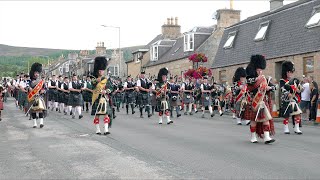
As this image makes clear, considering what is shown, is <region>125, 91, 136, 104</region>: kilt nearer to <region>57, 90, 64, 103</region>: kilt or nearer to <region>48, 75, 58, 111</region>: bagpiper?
<region>57, 90, 64, 103</region>: kilt

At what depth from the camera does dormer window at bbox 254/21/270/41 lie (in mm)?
29347

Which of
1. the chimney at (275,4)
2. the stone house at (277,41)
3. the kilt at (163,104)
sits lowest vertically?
the kilt at (163,104)

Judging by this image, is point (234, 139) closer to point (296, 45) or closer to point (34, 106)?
point (34, 106)

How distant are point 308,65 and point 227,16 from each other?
630 inches

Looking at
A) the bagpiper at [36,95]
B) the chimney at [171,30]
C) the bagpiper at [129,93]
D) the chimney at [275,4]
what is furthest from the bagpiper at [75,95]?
the chimney at [171,30]

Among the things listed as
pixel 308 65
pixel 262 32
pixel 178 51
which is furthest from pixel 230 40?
pixel 178 51

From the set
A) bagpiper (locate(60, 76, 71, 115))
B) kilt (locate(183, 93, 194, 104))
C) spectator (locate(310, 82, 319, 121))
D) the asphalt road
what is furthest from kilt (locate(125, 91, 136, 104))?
the asphalt road

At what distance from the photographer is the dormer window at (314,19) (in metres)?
24.4

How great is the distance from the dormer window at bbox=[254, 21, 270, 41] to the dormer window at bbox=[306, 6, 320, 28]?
439 cm

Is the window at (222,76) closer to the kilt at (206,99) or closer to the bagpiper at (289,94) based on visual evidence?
the kilt at (206,99)

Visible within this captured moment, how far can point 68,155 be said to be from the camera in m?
9.23

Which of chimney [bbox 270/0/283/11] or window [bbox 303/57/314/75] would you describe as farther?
chimney [bbox 270/0/283/11]

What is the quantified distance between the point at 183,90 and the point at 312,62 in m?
7.18

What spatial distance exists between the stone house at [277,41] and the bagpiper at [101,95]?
14322mm
